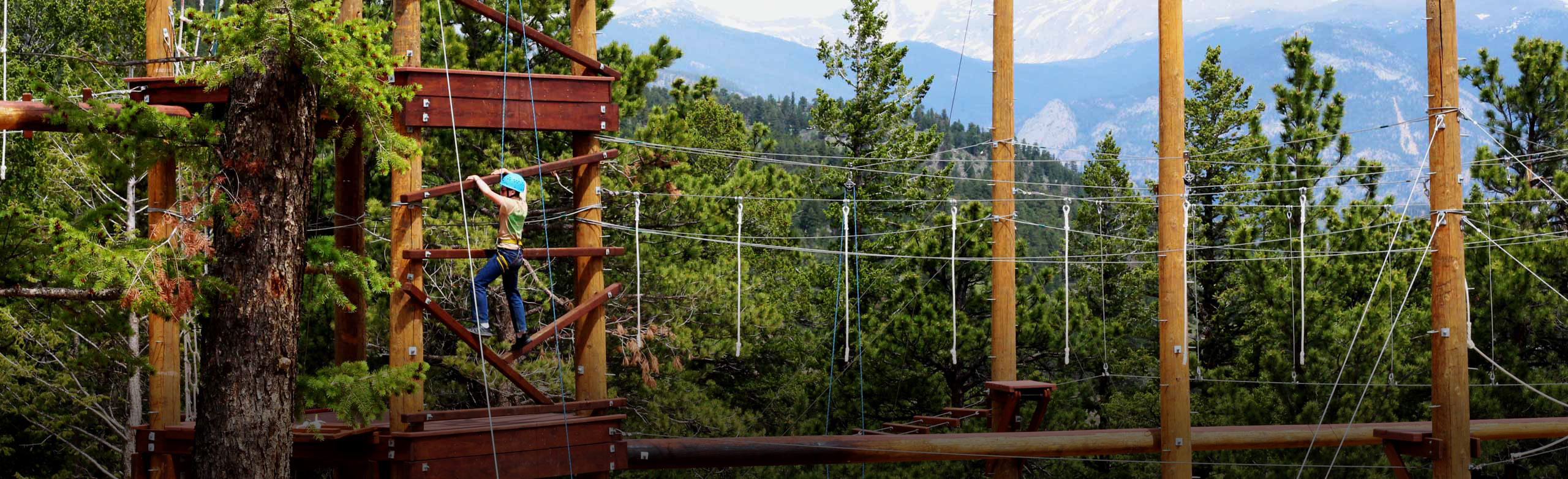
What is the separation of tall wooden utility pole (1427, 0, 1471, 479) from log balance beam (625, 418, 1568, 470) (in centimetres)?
108

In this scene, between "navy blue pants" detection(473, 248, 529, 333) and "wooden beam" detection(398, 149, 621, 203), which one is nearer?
"wooden beam" detection(398, 149, 621, 203)

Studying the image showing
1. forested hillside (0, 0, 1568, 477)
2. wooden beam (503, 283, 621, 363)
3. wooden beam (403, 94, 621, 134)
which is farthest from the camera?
forested hillside (0, 0, 1568, 477)

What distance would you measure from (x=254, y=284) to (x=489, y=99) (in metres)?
3.36

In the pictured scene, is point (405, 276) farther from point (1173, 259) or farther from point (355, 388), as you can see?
point (1173, 259)

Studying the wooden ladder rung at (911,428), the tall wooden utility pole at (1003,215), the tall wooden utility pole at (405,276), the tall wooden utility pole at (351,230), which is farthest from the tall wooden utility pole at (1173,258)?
the tall wooden utility pole at (351,230)

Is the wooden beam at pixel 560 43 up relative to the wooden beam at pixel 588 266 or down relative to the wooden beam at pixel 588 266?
up

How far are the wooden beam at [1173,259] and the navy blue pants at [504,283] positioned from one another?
538 cm

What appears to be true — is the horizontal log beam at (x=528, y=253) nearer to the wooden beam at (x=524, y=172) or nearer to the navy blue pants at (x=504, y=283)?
the navy blue pants at (x=504, y=283)

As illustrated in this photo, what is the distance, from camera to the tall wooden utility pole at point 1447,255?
1194cm

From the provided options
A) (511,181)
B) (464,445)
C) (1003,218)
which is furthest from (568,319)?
(1003,218)

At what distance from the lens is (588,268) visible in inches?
435

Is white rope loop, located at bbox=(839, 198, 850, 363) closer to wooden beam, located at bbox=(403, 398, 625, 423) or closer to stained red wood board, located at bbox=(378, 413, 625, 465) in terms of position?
wooden beam, located at bbox=(403, 398, 625, 423)

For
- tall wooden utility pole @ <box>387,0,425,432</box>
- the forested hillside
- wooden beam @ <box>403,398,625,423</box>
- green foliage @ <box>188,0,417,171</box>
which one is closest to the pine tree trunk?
green foliage @ <box>188,0,417,171</box>

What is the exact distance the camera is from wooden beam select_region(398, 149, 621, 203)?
9.96 m
